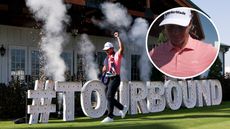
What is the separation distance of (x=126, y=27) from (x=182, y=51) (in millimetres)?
2228

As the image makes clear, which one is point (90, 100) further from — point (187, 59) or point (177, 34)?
point (177, 34)

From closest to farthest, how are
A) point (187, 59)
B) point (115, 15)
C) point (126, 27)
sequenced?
1. point (115, 15)
2. point (187, 59)
3. point (126, 27)

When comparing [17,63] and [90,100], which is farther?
[17,63]

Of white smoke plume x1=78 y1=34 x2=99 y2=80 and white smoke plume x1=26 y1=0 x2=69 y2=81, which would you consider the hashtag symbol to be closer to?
white smoke plume x1=26 y1=0 x2=69 y2=81

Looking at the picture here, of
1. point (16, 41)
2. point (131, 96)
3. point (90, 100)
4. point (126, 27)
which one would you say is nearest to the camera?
point (90, 100)

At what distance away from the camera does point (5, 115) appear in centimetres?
1346

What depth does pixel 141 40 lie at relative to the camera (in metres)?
19.5

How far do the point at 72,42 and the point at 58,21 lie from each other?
2540mm

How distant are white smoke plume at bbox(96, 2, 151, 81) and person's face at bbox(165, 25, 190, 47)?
3.51ft

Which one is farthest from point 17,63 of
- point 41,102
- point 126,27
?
point 41,102

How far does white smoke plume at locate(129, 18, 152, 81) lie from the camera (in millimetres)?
18859

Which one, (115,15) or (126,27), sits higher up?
(115,15)

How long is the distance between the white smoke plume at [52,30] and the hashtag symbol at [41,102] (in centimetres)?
423

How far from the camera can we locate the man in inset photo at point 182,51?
17750mm
